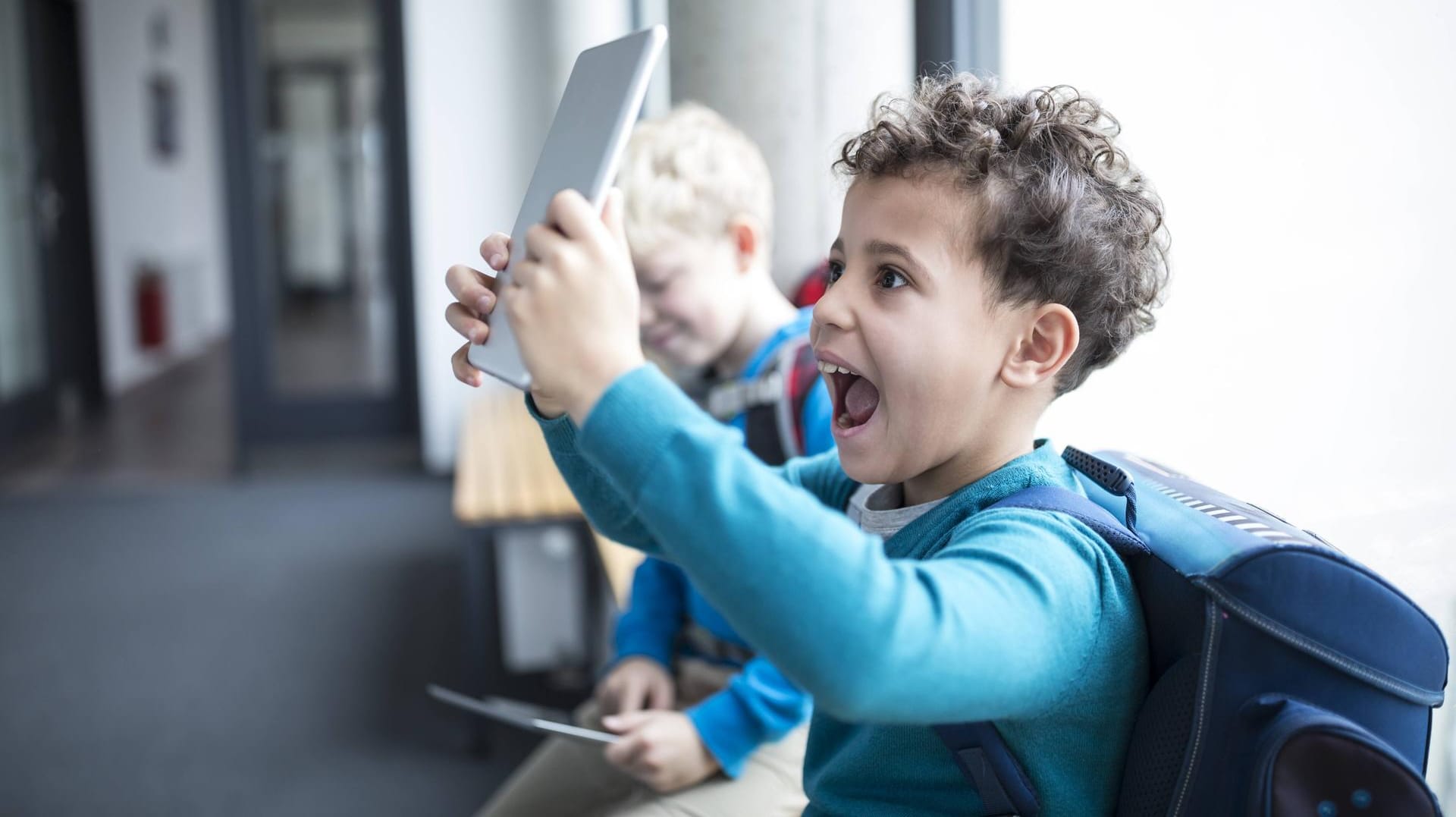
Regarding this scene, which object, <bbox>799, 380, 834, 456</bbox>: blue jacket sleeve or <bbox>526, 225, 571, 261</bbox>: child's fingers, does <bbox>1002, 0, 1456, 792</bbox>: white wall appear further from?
<bbox>526, 225, 571, 261</bbox>: child's fingers

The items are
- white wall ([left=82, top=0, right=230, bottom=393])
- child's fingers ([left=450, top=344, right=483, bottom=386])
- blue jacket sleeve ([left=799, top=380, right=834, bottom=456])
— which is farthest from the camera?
white wall ([left=82, top=0, right=230, bottom=393])

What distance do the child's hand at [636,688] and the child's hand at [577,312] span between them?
82 cm

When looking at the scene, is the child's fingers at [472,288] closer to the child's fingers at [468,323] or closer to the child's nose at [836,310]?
the child's fingers at [468,323]

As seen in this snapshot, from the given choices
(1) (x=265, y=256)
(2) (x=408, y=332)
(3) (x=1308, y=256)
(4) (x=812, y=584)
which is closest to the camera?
(4) (x=812, y=584)

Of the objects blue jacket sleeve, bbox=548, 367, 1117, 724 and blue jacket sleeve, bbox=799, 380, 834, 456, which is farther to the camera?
blue jacket sleeve, bbox=799, 380, 834, 456

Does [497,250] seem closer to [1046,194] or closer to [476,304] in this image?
[476,304]

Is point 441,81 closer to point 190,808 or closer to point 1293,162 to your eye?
point 190,808

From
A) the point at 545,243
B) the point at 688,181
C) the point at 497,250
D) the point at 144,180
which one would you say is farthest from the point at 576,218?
the point at 144,180

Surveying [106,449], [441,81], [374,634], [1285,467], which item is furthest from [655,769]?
[106,449]

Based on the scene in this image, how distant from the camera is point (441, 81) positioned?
5.38 m

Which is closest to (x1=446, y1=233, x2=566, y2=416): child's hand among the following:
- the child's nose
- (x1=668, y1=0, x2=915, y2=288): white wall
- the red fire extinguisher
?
the child's nose

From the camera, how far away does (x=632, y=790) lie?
1.33 meters

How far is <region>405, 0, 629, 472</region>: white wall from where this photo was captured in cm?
536

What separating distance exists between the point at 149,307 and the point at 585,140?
8598 millimetres
